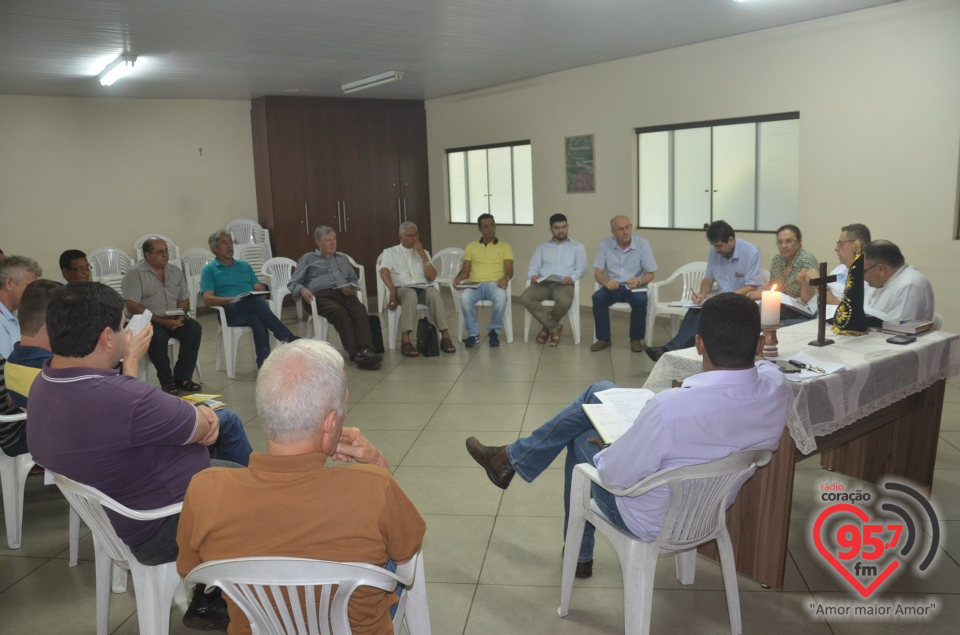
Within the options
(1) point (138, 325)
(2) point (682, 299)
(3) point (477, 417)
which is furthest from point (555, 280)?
(1) point (138, 325)

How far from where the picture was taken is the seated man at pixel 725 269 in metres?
5.27

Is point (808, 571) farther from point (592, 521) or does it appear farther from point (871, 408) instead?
point (592, 521)

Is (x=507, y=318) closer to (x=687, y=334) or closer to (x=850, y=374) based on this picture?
(x=687, y=334)

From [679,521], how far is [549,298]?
467cm

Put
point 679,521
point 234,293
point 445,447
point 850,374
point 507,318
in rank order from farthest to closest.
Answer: point 507,318
point 234,293
point 445,447
point 850,374
point 679,521

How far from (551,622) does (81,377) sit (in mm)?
1621

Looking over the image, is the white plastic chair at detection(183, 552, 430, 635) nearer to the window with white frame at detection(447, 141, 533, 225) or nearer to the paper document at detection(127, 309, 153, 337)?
the paper document at detection(127, 309, 153, 337)

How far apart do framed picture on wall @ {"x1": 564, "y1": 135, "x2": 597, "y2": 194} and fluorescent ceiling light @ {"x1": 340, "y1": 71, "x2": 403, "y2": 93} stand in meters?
1.98

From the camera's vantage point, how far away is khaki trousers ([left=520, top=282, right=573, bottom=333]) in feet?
21.6

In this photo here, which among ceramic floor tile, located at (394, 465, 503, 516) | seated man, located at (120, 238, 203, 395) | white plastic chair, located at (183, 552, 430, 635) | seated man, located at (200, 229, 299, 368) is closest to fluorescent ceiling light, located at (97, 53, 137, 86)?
seated man, located at (200, 229, 299, 368)

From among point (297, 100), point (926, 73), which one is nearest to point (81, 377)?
point (926, 73)

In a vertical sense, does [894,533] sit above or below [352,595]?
below

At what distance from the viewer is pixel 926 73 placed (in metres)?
5.21

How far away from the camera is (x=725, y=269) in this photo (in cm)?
558
